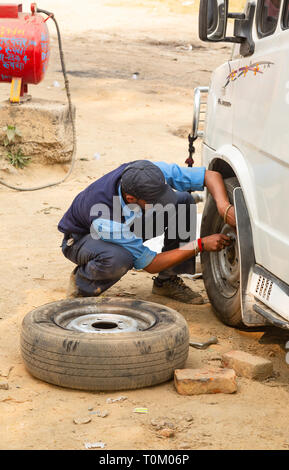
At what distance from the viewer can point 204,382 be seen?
3.56 metres

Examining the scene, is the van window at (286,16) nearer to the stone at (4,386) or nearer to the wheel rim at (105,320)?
the wheel rim at (105,320)

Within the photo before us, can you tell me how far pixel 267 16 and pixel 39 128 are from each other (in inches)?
180

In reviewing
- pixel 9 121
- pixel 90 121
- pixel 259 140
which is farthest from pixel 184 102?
pixel 259 140

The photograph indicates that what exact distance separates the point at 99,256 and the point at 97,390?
3.45ft

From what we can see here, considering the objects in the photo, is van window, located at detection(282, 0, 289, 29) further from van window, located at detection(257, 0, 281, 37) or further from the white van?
van window, located at detection(257, 0, 281, 37)

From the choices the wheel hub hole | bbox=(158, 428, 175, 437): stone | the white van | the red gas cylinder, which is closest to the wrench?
the white van

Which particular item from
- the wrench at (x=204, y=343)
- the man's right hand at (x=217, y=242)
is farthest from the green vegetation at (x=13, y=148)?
the wrench at (x=204, y=343)

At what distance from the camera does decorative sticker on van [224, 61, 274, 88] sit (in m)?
3.78

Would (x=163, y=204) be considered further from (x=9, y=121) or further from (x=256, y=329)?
(x=9, y=121)

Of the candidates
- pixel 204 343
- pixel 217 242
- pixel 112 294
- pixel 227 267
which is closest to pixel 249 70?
pixel 217 242

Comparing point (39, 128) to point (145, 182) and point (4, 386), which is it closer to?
point (145, 182)

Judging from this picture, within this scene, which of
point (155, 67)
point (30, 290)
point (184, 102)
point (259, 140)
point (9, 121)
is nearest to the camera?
point (259, 140)

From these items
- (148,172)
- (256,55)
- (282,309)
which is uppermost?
(256,55)

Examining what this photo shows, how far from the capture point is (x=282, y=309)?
3.49 metres
